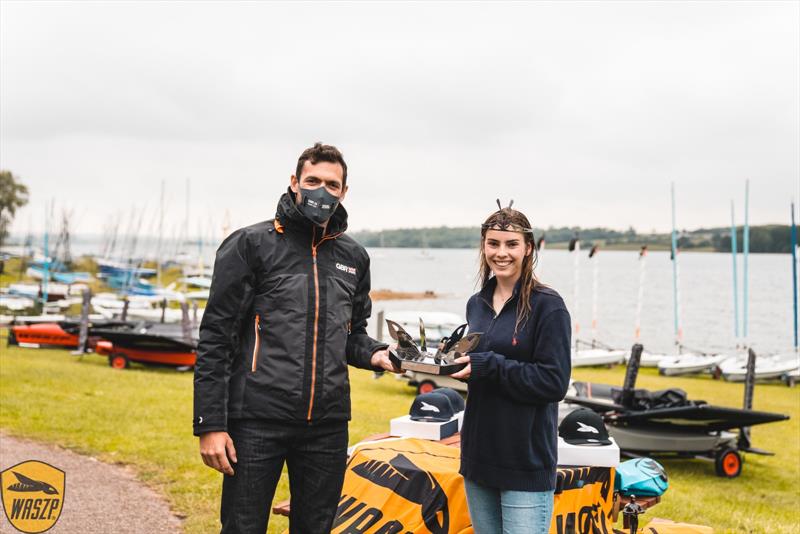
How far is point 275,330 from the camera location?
306 cm

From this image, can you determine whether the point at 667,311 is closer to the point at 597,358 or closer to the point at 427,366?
the point at 597,358

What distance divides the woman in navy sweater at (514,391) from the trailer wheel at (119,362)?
17.3 meters

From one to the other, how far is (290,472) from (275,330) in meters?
0.70

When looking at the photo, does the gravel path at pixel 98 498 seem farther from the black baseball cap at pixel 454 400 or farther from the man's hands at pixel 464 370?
the man's hands at pixel 464 370

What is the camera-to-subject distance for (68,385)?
44.4ft

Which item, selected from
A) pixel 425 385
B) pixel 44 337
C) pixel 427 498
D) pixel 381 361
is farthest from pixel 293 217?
pixel 44 337

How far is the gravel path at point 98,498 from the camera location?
19.0 feet

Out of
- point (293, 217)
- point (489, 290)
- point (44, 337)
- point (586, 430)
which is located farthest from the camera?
point (44, 337)

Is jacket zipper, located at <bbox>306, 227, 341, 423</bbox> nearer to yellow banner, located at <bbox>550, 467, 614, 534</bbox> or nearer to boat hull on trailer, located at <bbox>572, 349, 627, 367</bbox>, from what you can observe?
yellow banner, located at <bbox>550, 467, 614, 534</bbox>

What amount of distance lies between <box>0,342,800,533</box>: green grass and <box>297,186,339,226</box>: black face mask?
3780 mm

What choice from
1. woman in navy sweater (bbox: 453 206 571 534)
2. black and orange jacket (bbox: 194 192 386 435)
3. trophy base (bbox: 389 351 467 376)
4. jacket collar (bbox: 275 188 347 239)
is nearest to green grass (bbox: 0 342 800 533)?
woman in navy sweater (bbox: 453 206 571 534)

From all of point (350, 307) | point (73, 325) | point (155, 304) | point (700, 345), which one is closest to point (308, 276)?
point (350, 307)

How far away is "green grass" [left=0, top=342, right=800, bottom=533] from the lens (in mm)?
7203

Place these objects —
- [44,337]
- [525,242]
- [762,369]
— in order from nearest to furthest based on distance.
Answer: [525,242] < [44,337] < [762,369]
